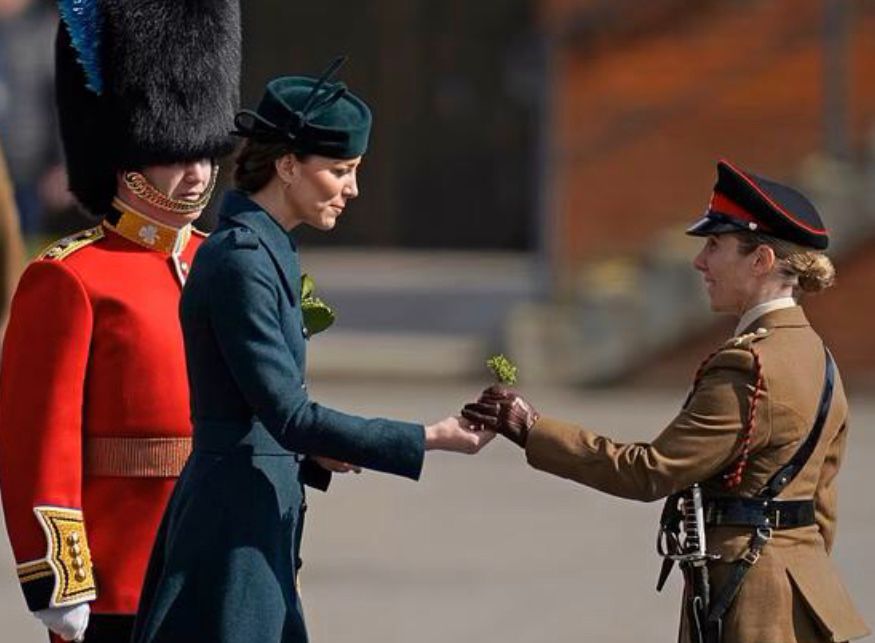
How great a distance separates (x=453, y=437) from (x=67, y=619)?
87 cm

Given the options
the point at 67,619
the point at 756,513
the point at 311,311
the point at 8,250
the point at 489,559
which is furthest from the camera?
the point at 489,559

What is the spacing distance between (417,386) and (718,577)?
12.3 m

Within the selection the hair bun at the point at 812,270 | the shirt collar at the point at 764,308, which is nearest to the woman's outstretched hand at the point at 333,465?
the shirt collar at the point at 764,308

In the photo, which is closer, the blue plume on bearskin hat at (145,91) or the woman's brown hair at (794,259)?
the woman's brown hair at (794,259)

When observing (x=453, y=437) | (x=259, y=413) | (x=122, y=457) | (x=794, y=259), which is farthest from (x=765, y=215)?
(x=122, y=457)

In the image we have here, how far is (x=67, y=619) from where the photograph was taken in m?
5.01

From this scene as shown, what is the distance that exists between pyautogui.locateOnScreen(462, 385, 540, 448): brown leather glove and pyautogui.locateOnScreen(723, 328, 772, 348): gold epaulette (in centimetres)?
41

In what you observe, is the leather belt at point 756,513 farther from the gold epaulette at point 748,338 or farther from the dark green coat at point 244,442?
the dark green coat at point 244,442

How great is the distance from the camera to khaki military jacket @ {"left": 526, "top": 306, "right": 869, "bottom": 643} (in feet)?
15.8

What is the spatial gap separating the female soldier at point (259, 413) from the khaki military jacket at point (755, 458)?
0.81ft

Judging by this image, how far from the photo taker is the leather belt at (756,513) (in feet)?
16.0

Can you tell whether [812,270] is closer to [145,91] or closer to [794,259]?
[794,259]

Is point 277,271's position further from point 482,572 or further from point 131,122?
point 482,572

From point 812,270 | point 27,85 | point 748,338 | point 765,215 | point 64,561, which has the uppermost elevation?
point 765,215
